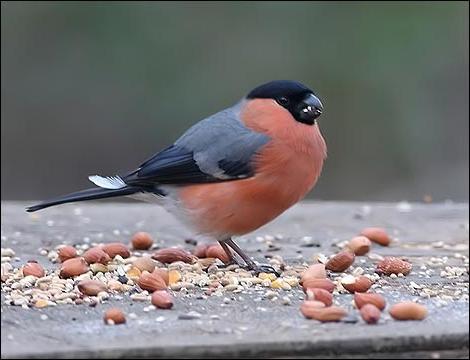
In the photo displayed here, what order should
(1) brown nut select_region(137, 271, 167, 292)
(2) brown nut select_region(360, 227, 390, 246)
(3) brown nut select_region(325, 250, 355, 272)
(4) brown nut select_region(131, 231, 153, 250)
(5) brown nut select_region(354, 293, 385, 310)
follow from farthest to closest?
1. (2) brown nut select_region(360, 227, 390, 246)
2. (4) brown nut select_region(131, 231, 153, 250)
3. (3) brown nut select_region(325, 250, 355, 272)
4. (1) brown nut select_region(137, 271, 167, 292)
5. (5) brown nut select_region(354, 293, 385, 310)

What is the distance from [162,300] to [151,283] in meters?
0.26

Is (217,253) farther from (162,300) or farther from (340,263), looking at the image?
(162,300)

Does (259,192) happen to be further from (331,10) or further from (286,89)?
(331,10)

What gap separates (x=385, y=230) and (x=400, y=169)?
17.5ft

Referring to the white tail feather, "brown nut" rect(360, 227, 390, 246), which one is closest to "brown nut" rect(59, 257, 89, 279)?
the white tail feather

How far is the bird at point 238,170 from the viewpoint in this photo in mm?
3861

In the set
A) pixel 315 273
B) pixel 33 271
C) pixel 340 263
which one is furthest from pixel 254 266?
pixel 33 271

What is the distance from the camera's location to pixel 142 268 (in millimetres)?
3514

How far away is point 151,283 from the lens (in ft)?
10.4

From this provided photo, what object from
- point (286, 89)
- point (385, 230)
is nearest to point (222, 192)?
point (286, 89)

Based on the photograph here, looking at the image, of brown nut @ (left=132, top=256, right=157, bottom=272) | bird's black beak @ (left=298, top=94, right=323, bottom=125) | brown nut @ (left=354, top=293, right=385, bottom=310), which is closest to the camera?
brown nut @ (left=354, top=293, right=385, bottom=310)

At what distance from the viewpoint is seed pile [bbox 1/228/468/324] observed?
2.89 m

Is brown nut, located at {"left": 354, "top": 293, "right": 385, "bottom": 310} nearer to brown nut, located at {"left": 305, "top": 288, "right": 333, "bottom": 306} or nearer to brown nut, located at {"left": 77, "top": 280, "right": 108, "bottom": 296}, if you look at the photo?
brown nut, located at {"left": 305, "top": 288, "right": 333, "bottom": 306}

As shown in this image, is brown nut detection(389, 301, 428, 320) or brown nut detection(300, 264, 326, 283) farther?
brown nut detection(300, 264, 326, 283)
